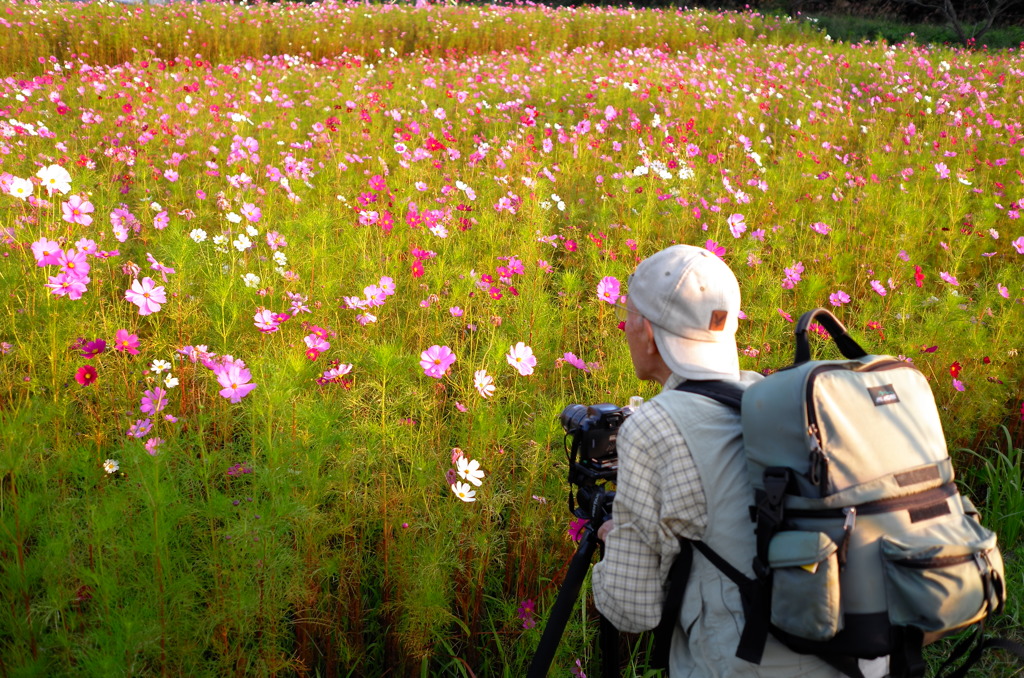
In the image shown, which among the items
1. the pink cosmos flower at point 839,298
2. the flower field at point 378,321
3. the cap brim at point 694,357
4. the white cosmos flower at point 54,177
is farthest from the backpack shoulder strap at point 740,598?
the white cosmos flower at point 54,177

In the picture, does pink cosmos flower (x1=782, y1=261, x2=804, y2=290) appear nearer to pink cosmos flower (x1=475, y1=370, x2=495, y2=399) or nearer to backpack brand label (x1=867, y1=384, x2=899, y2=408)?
pink cosmos flower (x1=475, y1=370, x2=495, y2=399)

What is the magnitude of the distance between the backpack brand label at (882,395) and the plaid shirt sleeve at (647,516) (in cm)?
27

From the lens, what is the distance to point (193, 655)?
1.54 metres

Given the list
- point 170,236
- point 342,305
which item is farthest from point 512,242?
point 170,236

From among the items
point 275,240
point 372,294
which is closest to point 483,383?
point 372,294

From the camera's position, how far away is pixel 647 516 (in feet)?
3.89

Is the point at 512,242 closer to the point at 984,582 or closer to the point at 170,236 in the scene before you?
the point at 170,236

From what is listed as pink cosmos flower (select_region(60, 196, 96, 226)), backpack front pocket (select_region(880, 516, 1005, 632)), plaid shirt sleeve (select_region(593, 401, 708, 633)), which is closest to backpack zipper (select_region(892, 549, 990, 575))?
backpack front pocket (select_region(880, 516, 1005, 632))

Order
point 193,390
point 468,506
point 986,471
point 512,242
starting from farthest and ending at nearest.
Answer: point 512,242 < point 986,471 < point 193,390 < point 468,506

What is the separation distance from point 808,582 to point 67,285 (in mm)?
2016

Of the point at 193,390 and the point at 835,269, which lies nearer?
the point at 193,390

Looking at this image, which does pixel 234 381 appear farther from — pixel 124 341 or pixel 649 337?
pixel 649 337

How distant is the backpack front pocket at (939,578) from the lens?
99 centimetres

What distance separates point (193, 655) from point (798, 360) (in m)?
1.31
